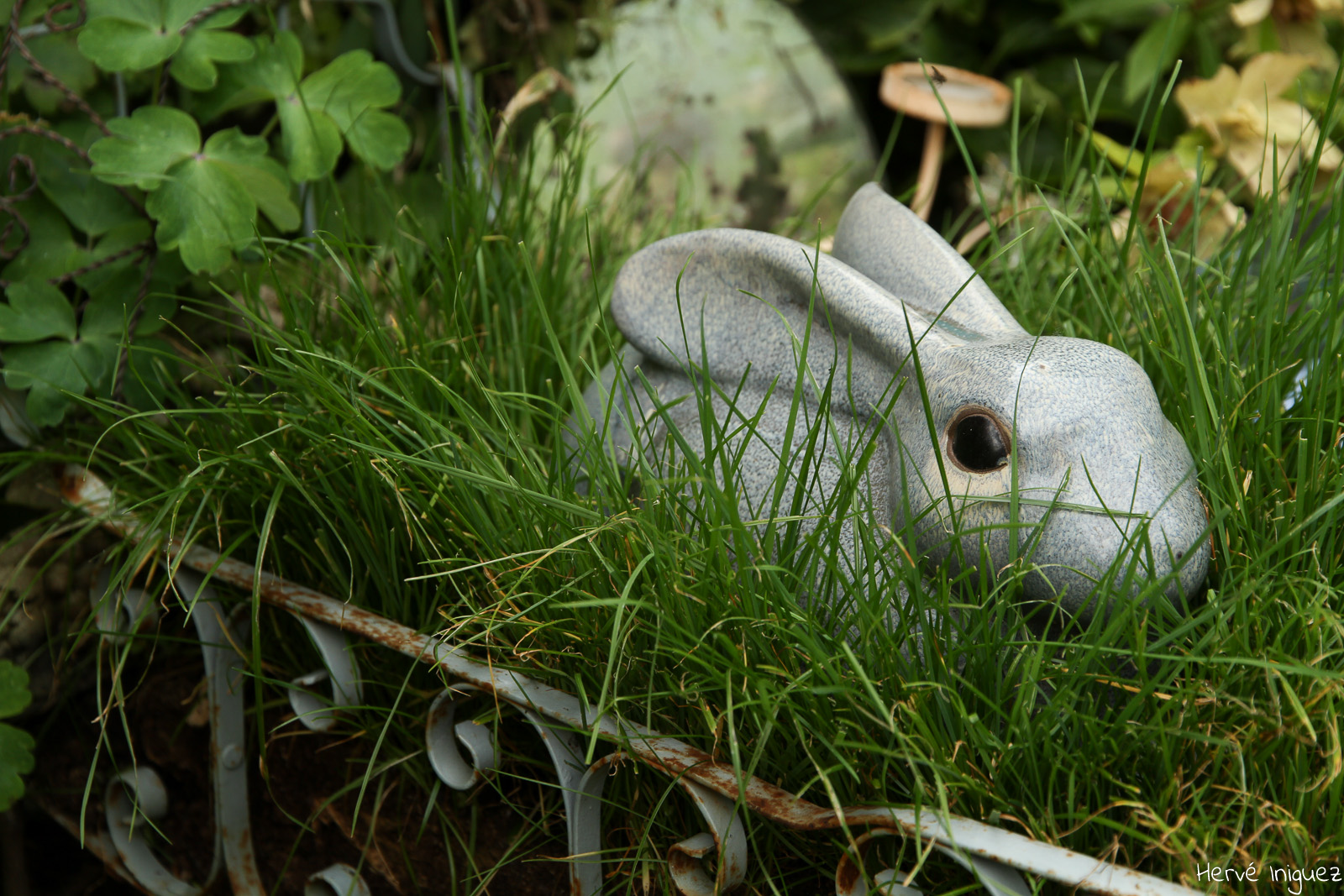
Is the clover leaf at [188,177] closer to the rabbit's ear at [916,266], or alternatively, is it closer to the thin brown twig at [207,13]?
the thin brown twig at [207,13]

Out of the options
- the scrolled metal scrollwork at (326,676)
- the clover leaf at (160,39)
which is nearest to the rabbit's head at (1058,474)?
the scrolled metal scrollwork at (326,676)

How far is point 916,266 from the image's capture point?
102 centimetres

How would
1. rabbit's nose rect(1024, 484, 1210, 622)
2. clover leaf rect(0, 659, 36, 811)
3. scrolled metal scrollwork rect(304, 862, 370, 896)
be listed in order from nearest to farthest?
rabbit's nose rect(1024, 484, 1210, 622) → scrolled metal scrollwork rect(304, 862, 370, 896) → clover leaf rect(0, 659, 36, 811)

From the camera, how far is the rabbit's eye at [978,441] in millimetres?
828

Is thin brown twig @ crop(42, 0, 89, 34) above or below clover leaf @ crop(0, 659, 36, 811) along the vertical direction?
above

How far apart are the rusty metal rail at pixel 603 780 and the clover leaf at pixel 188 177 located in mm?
295

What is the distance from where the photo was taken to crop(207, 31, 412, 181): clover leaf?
1.23 m

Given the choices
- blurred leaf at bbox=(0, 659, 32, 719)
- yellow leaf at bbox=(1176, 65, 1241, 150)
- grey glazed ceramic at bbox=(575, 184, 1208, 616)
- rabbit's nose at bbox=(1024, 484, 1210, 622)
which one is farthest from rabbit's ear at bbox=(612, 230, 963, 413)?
yellow leaf at bbox=(1176, 65, 1241, 150)

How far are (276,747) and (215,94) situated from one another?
0.78 meters

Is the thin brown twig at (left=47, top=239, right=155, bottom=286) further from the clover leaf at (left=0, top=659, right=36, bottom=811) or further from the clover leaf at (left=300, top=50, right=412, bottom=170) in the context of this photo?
the clover leaf at (left=0, top=659, right=36, bottom=811)

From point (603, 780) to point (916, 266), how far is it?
558 millimetres

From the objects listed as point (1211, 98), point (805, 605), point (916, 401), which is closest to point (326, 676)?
point (805, 605)

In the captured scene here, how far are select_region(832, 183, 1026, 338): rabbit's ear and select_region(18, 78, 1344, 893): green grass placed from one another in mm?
168
